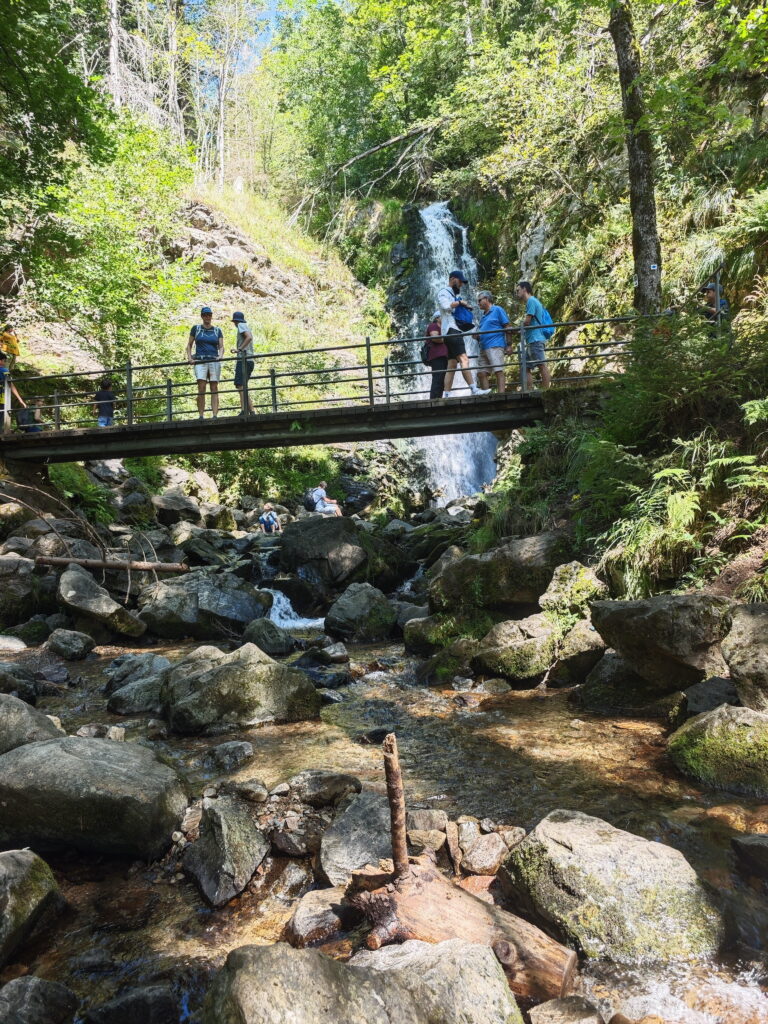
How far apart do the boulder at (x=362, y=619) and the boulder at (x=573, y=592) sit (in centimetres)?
349

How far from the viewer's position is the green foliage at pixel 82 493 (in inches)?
615

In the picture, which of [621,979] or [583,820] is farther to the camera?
[583,820]

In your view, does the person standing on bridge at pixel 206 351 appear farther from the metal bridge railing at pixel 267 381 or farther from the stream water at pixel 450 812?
the stream water at pixel 450 812

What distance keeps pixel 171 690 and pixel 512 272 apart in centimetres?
1927

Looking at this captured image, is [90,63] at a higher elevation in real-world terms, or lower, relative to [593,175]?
higher

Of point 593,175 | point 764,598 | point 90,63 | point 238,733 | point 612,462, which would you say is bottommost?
point 238,733

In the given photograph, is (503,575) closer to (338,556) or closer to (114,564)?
(338,556)

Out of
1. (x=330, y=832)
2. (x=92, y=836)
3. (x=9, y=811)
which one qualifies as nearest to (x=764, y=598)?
(x=330, y=832)

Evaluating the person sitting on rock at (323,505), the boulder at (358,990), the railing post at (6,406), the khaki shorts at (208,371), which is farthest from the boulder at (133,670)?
the person sitting on rock at (323,505)

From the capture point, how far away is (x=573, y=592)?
7.54m

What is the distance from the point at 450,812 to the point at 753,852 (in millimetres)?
1859

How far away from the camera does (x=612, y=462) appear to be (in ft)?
26.5

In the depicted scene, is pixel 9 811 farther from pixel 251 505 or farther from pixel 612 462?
pixel 251 505

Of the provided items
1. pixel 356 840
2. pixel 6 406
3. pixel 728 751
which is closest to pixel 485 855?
pixel 356 840
